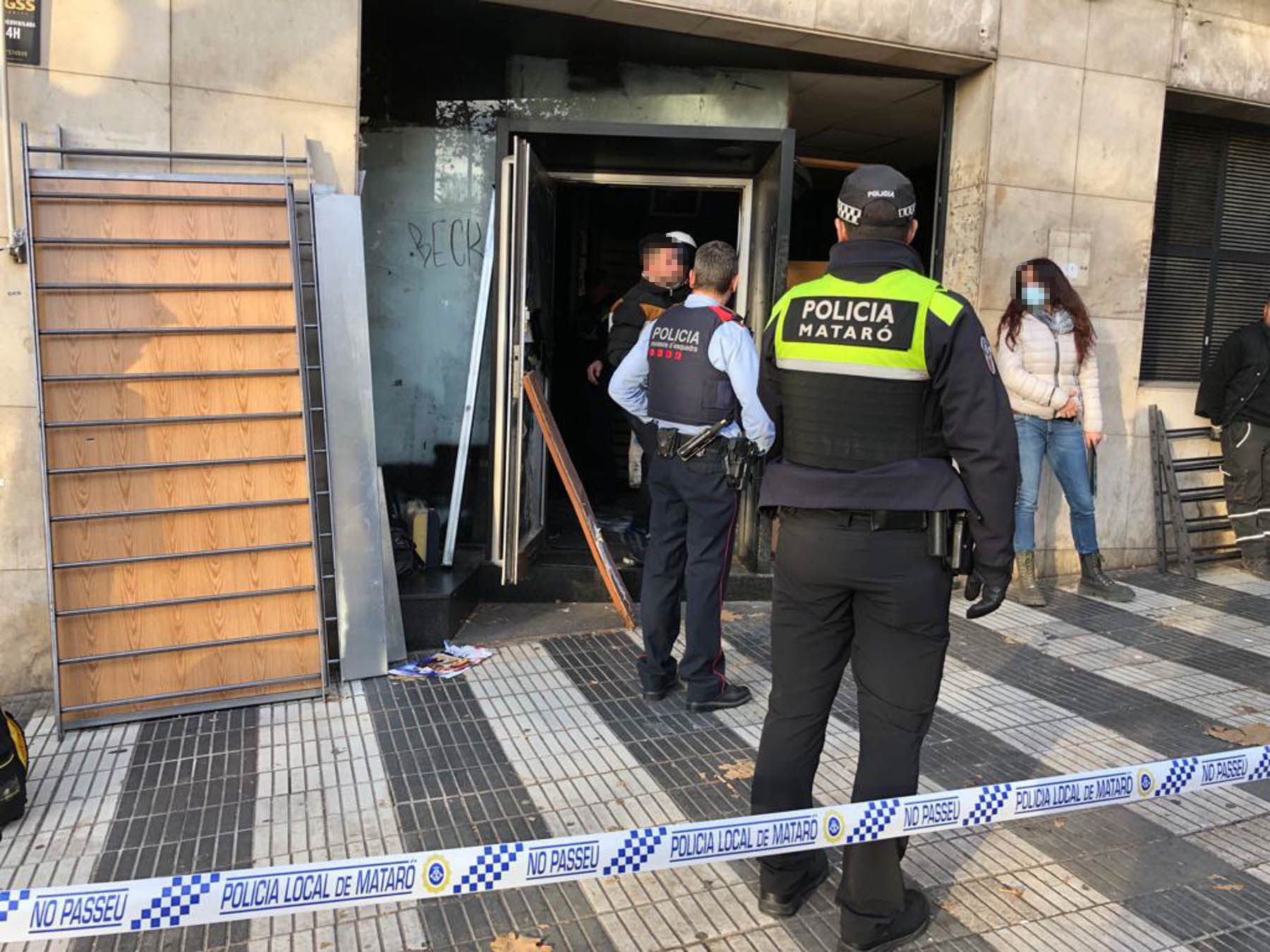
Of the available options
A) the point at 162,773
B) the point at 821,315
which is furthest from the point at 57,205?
the point at 821,315

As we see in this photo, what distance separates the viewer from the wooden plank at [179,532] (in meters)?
4.05

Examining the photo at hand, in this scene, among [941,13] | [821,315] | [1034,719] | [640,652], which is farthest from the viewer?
[941,13]

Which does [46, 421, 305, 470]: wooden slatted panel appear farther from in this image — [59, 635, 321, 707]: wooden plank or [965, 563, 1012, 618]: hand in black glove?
[965, 563, 1012, 618]: hand in black glove

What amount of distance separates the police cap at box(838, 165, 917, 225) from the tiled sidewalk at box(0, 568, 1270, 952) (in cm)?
208

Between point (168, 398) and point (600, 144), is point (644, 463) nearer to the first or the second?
point (600, 144)

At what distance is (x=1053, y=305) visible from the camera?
597cm

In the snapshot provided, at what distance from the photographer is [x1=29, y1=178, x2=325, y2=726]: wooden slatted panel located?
4.06 meters

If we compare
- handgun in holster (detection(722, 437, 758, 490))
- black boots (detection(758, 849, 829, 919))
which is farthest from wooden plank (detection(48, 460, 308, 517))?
black boots (detection(758, 849, 829, 919))

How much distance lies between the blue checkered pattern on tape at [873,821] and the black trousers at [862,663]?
0.24 meters

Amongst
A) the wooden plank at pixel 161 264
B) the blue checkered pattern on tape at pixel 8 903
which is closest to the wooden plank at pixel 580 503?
the wooden plank at pixel 161 264

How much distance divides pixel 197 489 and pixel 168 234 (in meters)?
1.15

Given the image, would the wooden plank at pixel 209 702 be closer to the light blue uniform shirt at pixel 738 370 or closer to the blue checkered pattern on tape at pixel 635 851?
the light blue uniform shirt at pixel 738 370

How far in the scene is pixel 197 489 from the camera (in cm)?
423

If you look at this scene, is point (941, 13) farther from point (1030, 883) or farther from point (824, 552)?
point (1030, 883)
